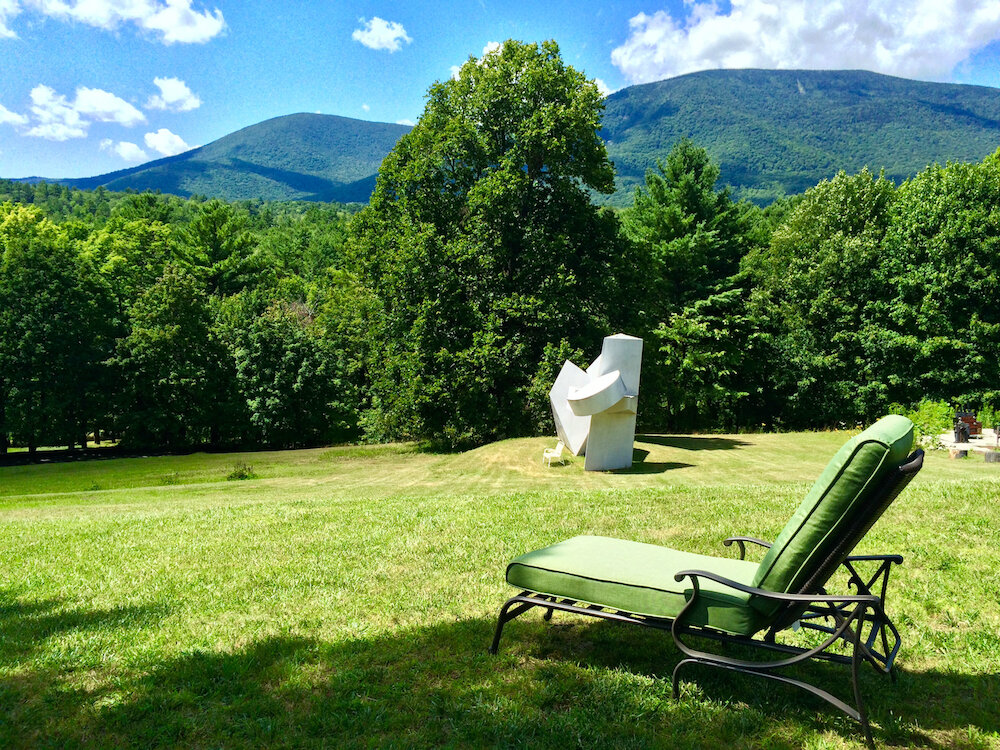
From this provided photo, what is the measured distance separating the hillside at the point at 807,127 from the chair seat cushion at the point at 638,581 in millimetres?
88623

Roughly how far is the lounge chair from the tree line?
19.3 metres

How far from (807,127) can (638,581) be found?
562 feet

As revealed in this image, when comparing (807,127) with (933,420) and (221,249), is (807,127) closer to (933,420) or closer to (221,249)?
(221,249)

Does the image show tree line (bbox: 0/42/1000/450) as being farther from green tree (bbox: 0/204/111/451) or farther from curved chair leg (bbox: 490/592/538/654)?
curved chair leg (bbox: 490/592/538/654)

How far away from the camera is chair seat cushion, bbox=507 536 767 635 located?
3.31 metres

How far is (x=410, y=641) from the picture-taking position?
13.5 ft

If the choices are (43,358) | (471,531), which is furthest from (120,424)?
(471,531)

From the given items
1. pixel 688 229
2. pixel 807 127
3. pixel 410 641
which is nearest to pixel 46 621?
pixel 410 641

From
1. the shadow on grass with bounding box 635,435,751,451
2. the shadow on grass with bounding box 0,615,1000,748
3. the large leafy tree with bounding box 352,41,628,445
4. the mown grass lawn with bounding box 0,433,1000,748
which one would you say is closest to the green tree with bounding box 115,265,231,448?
the large leafy tree with bounding box 352,41,628,445

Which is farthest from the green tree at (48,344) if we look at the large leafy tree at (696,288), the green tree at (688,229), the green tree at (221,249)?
the green tree at (688,229)

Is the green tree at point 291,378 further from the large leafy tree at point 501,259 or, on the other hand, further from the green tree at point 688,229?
the green tree at point 688,229

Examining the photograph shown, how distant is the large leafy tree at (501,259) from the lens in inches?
959

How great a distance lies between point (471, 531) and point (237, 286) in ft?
158

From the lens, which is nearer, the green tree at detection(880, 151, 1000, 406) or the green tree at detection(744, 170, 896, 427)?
the green tree at detection(880, 151, 1000, 406)
